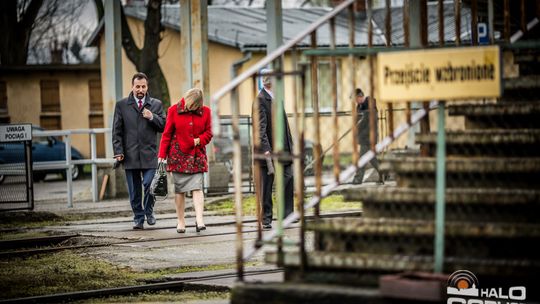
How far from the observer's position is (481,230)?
7.76 meters

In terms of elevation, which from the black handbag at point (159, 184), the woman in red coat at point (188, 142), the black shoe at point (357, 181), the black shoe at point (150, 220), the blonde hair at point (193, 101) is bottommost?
the black shoe at point (150, 220)

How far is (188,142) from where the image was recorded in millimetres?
14406

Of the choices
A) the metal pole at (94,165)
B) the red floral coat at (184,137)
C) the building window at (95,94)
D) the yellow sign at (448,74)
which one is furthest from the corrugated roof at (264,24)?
the yellow sign at (448,74)

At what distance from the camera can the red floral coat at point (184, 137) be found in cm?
1442

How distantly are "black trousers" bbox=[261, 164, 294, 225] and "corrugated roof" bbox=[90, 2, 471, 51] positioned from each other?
24.6 m

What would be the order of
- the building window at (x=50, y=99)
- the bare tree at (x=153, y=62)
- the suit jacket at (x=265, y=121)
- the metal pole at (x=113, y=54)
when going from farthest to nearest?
the building window at (x=50, y=99)
the bare tree at (x=153, y=62)
the metal pole at (x=113, y=54)
the suit jacket at (x=265, y=121)

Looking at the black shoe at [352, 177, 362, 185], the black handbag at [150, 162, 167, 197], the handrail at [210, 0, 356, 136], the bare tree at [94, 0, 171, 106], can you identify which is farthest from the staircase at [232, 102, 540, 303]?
the bare tree at [94, 0, 171, 106]

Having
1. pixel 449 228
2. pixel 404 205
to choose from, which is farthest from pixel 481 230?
pixel 404 205

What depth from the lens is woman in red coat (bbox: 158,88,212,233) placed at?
14406mm

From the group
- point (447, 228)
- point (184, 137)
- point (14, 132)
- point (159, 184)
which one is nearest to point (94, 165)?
point (14, 132)

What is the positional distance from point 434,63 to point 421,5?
2.28 metres

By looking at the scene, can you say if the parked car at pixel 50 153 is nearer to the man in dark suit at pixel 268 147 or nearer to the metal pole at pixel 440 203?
the man in dark suit at pixel 268 147

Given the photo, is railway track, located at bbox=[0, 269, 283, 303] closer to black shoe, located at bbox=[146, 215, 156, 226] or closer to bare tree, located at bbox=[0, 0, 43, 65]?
black shoe, located at bbox=[146, 215, 156, 226]

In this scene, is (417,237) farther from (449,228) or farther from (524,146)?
(524,146)
